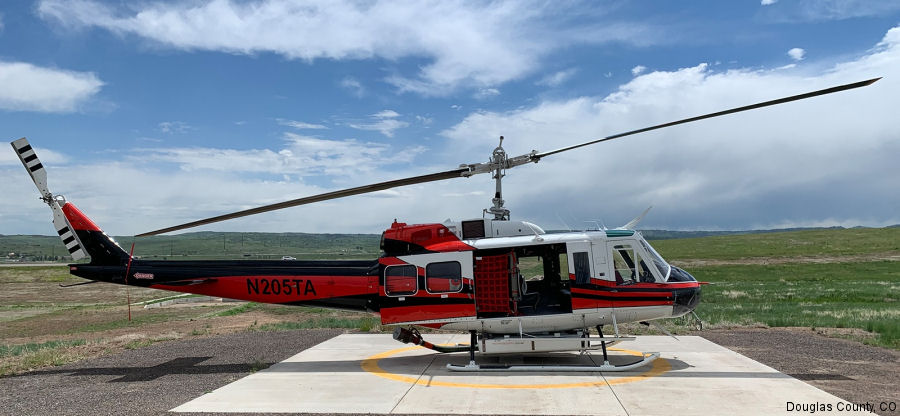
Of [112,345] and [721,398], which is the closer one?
[721,398]

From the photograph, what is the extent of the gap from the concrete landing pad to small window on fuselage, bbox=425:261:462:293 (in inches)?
64.4

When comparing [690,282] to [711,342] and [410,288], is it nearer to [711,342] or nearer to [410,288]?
[711,342]

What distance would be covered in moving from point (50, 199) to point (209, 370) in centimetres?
557

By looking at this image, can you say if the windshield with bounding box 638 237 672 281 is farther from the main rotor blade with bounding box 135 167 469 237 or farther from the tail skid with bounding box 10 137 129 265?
the tail skid with bounding box 10 137 129 265

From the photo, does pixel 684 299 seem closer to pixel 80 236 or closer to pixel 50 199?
pixel 80 236

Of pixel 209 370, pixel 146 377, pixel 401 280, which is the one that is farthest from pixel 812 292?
pixel 146 377

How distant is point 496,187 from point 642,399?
4598 millimetres

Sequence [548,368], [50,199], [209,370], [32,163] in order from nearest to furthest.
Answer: [548,368]
[209,370]
[32,163]
[50,199]

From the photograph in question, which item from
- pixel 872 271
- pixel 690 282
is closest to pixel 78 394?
pixel 690 282

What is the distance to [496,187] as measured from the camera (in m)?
10.9

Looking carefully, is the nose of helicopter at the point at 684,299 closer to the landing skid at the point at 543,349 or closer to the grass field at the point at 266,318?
the landing skid at the point at 543,349

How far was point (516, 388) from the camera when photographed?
953 cm

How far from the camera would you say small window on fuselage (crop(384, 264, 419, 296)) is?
11.5 meters

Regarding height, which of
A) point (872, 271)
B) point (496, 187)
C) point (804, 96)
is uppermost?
point (804, 96)
